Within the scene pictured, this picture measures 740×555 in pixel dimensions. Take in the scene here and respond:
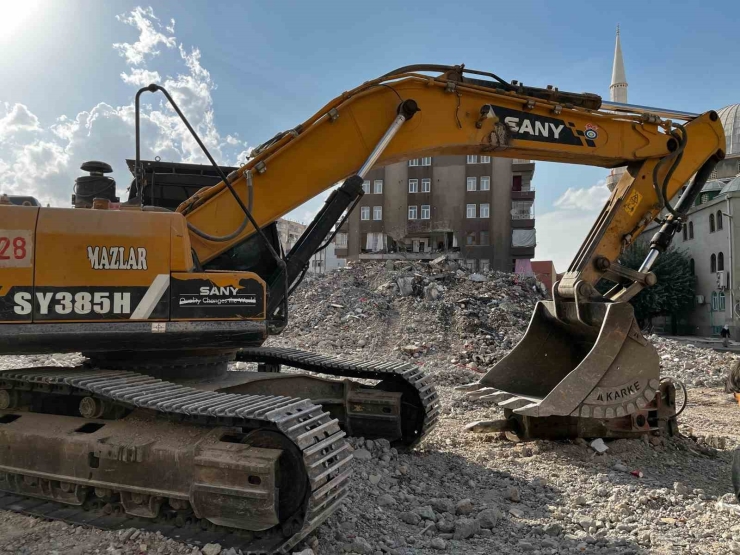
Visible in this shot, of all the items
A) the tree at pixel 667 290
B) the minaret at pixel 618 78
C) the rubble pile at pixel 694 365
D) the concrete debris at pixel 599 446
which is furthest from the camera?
the minaret at pixel 618 78

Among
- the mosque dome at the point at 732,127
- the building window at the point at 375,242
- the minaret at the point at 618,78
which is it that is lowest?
the building window at the point at 375,242

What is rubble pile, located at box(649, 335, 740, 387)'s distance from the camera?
498 inches

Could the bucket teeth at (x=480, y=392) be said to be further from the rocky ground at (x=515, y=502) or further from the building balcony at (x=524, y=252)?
the building balcony at (x=524, y=252)

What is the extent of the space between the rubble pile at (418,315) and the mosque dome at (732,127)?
36.9m

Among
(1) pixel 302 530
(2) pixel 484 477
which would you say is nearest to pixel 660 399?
(2) pixel 484 477

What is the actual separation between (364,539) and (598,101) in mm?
4708

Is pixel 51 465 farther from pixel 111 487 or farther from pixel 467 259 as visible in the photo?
pixel 467 259

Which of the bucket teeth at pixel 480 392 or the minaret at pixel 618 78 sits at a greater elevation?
the minaret at pixel 618 78

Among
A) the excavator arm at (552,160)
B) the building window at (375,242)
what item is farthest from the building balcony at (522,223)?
the excavator arm at (552,160)

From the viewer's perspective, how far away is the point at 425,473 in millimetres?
5152

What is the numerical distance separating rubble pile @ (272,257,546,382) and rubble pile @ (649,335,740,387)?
342 cm

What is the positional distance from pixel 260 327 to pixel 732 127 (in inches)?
2279

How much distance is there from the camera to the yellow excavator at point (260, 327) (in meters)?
3.66

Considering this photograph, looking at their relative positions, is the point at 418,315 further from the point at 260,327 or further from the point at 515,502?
the point at 260,327
